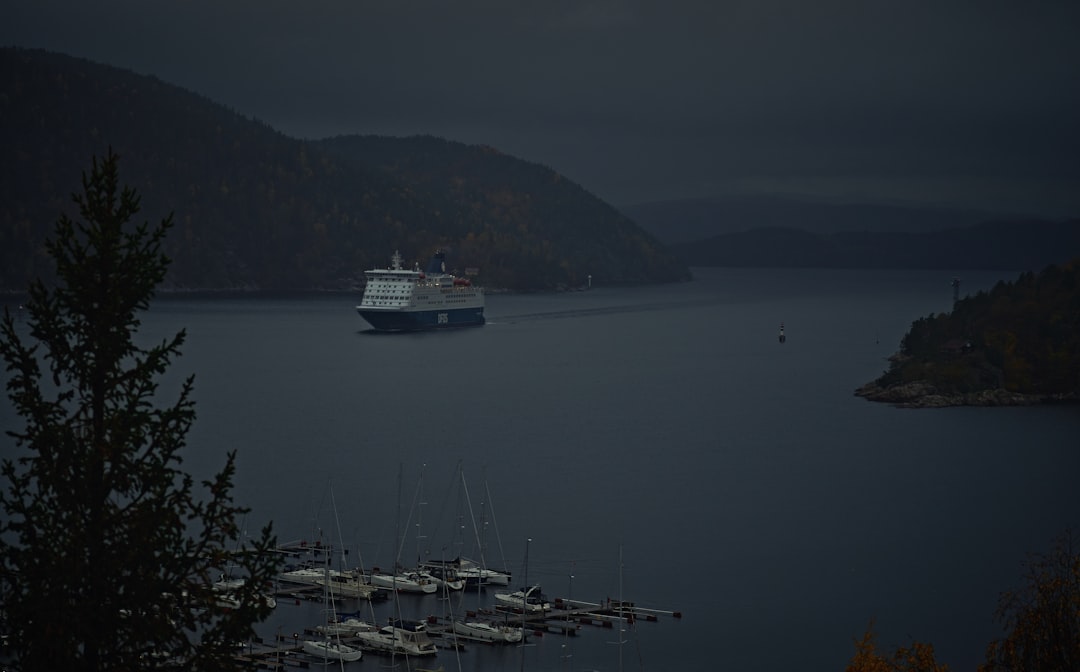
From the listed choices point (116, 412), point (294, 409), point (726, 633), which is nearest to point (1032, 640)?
point (116, 412)

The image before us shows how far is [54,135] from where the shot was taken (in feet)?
445

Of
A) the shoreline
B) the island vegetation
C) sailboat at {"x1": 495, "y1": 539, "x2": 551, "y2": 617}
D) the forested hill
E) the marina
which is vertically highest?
the forested hill

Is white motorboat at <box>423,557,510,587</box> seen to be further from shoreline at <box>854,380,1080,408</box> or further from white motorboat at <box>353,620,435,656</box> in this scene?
shoreline at <box>854,380,1080,408</box>

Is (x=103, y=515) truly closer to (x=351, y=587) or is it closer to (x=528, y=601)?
(x=528, y=601)

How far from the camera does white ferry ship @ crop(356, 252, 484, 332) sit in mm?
71812

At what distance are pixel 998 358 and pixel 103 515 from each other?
43762mm

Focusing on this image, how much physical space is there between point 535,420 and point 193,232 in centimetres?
9455

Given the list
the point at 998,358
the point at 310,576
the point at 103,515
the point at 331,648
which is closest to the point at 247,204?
the point at 998,358

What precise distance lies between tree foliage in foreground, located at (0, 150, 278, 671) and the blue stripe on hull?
63831mm

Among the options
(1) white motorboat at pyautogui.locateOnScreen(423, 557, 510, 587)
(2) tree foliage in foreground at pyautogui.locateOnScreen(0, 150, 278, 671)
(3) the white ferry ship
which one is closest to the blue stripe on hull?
(3) the white ferry ship

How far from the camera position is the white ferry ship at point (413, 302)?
71.8m

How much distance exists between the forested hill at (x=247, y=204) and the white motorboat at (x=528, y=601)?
9392 cm

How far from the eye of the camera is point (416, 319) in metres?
73.2

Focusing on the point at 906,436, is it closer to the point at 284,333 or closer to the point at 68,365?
the point at 68,365
